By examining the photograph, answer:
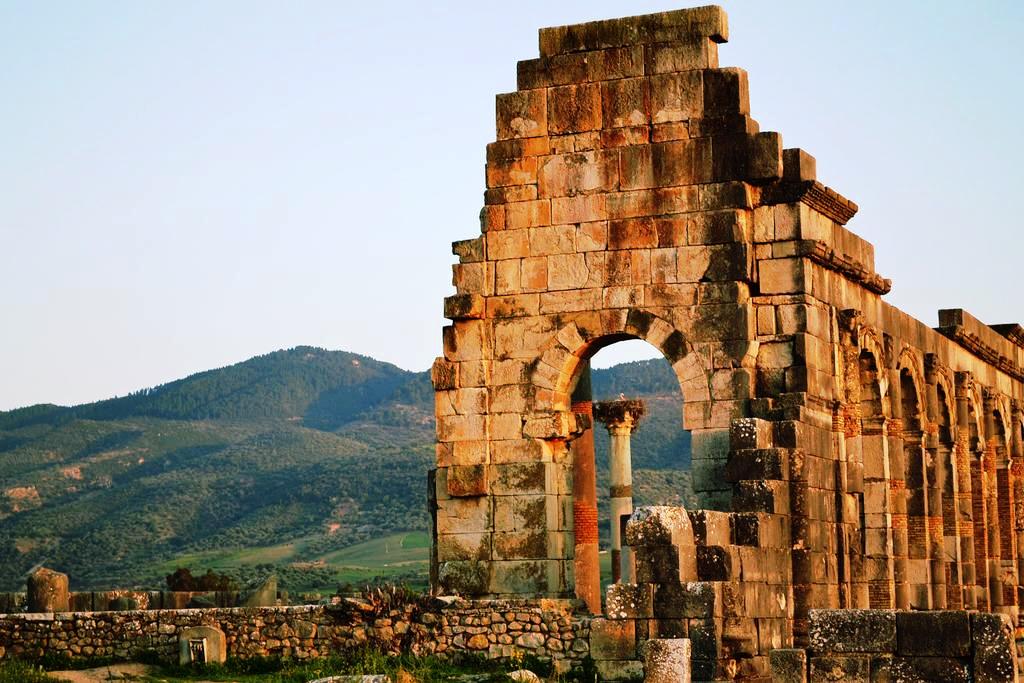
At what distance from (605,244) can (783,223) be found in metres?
2.22

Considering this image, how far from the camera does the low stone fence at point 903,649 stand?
1571 centimetres

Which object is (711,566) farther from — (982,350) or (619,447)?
(982,350)

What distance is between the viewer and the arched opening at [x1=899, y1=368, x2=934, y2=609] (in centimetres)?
3066

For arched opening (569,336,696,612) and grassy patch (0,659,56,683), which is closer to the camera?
grassy patch (0,659,56,683)

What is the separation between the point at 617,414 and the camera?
113 ft

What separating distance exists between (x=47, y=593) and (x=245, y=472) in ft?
328

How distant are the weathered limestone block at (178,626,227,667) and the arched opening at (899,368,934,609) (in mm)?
11243

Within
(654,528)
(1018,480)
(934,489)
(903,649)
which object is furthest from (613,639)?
(1018,480)

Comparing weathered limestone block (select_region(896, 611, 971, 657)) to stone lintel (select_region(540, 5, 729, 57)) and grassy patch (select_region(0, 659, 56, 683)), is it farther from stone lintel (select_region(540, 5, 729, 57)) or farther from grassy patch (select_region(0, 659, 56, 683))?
stone lintel (select_region(540, 5, 729, 57))

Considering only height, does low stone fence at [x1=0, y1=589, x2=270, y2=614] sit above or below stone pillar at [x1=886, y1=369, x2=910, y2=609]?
below

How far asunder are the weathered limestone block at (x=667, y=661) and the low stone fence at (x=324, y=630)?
12.0 feet

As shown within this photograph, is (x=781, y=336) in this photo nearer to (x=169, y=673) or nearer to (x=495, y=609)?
(x=495, y=609)

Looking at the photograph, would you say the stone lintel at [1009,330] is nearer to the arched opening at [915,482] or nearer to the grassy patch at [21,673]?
the arched opening at [915,482]

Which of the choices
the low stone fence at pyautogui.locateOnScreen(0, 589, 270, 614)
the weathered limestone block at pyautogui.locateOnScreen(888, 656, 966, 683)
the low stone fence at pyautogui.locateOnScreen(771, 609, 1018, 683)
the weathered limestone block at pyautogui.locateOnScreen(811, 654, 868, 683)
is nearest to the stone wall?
the low stone fence at pyautogui.locateOnScreen(0, 589, 270, 614)
